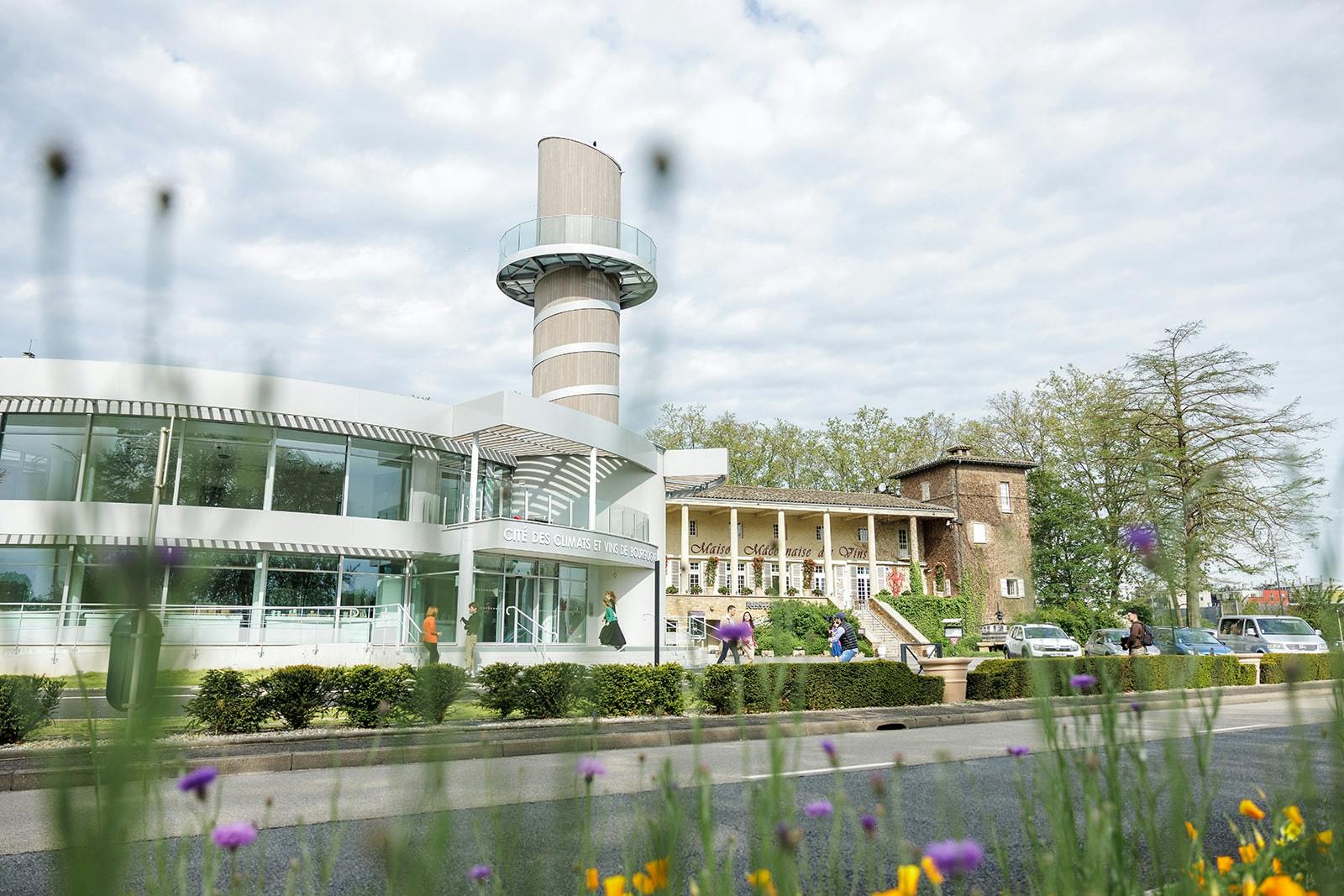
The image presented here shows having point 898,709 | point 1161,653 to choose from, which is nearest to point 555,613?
point 898,709

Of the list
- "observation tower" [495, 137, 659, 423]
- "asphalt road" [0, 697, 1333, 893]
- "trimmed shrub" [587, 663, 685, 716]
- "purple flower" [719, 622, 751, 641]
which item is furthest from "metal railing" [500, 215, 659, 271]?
"purple flower" [719, 622, 751, 641]

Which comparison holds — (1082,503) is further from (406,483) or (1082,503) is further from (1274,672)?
(406,483)

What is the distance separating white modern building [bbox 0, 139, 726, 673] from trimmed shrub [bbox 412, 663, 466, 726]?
2.9 inches

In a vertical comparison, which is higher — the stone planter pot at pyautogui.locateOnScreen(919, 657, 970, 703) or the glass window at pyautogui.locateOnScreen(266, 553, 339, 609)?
the glass window at pyautogui.locateOnScreen(266, 553, 339, 609)

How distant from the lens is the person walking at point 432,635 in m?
0.97

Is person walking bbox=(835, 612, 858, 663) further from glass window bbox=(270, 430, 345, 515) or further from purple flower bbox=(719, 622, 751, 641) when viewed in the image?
glass window bbox=(270, 430, 345, 515)

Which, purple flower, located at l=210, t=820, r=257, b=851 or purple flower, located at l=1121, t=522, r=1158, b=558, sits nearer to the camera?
purple flower, located at l=210, t=820, r=257, b=851

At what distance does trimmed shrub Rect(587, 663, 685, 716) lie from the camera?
1223cm

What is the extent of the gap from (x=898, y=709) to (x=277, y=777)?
9.47m

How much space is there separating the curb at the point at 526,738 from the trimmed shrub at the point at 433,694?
21mm

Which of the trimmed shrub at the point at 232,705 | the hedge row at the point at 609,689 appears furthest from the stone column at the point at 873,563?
the trimmed shrub at the point at 232,705

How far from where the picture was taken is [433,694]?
3.37 feet

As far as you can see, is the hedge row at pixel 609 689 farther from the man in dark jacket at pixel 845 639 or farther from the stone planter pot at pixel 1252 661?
the stone planter pot at pixel 1252 661

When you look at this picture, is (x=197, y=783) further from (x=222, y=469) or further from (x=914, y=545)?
(x=914, y=545)
